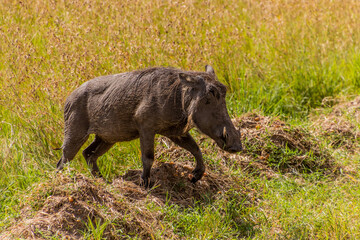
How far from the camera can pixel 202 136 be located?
5.70 meters

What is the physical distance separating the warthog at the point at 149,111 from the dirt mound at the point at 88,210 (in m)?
0.26

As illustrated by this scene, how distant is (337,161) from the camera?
565 centimetres

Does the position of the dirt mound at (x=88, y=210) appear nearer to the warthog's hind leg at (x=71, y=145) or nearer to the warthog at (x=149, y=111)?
the warthog at (x=149, y=111)

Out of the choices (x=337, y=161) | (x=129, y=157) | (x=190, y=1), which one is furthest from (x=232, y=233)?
(x=190, y=1)

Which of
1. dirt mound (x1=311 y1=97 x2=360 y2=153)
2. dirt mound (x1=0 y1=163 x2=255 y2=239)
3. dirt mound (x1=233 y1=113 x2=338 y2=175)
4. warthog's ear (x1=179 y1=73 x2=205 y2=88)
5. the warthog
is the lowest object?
dirt mound (x1=311 y1=97 x2=360 y2=153)

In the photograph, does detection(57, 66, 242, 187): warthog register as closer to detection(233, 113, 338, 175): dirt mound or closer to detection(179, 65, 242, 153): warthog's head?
detection(179, 65, 242, 153): warthog's head

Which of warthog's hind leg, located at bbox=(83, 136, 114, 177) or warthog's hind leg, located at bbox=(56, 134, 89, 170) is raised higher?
warthog's hind leg, located at bbox=(56, 134, 89, 170)

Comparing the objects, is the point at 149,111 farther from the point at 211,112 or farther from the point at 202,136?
the point at 202,136

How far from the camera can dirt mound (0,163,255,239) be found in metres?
3.81

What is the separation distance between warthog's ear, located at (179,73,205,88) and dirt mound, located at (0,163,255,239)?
3.19ft

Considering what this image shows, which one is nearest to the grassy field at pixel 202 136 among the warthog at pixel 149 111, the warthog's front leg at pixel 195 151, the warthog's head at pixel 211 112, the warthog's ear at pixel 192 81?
the warthog's front leg at pixel 195 151

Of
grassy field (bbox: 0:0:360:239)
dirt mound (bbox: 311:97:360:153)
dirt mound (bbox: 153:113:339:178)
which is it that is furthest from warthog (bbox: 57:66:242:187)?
dirt mound (bbox: 311:97:360:153)

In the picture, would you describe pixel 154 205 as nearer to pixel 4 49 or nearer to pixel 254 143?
pixel 254 143

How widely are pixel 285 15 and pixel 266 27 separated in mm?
623
